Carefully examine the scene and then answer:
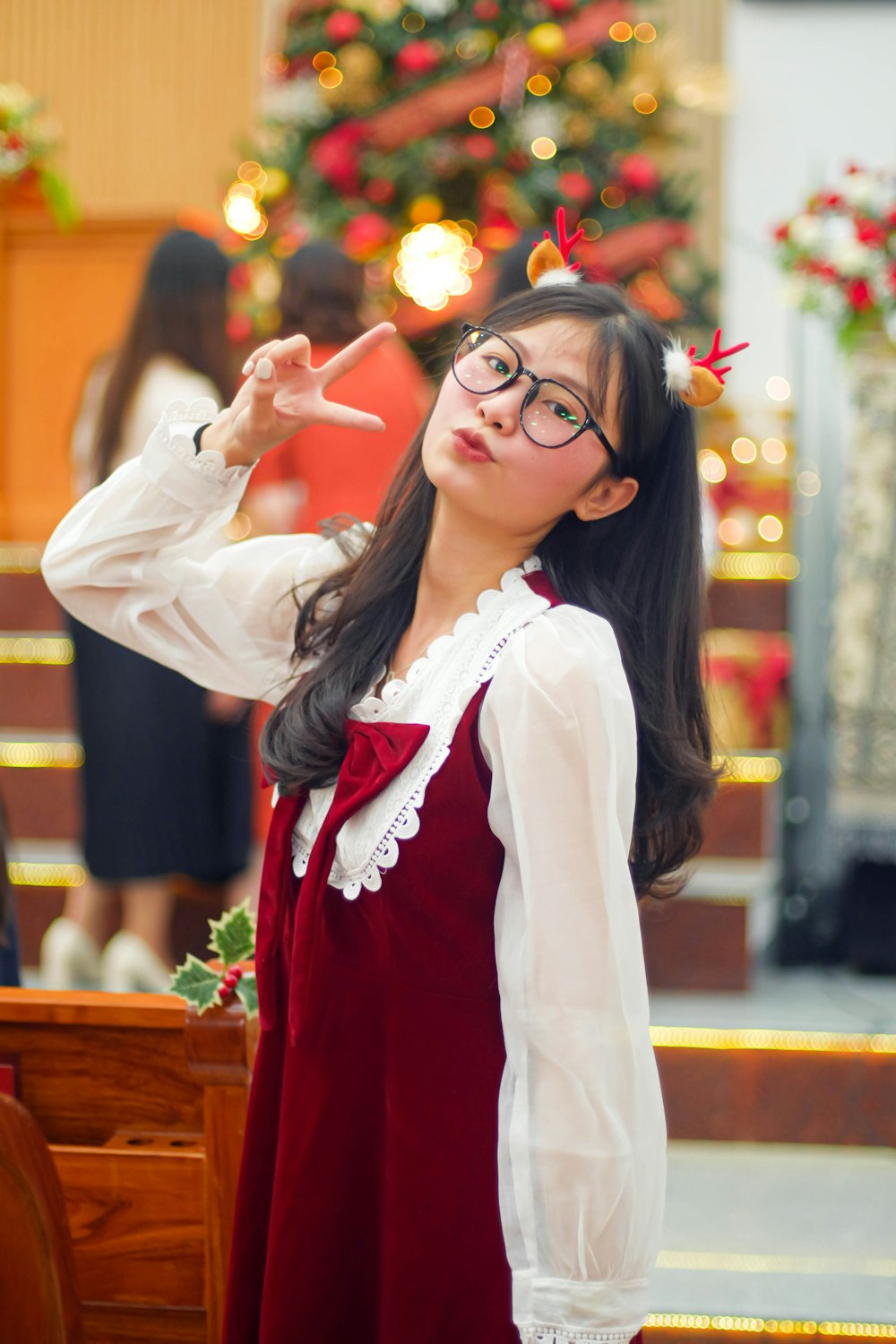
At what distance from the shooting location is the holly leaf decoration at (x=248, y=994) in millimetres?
1234

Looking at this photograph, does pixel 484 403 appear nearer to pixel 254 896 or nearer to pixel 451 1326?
pixel 451 1326

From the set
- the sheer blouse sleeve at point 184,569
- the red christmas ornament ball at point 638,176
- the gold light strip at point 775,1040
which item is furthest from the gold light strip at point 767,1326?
the red christmas ornament ball at point 638,176

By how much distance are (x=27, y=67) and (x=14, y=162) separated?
98.4 inches

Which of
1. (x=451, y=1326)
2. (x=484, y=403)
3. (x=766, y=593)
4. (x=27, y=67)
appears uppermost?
(x=27, y=67)

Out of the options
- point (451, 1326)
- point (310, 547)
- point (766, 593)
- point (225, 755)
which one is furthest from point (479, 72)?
point (451, 1326)

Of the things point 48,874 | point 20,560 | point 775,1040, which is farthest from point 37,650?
point 775,1040

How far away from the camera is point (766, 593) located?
3477 mm

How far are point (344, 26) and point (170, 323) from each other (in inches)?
95.2

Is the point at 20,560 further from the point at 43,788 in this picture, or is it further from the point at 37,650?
the point at 43,788

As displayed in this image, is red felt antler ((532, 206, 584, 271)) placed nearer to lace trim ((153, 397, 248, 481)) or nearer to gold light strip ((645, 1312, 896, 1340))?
lace trim ((153, 397, 248, 481))

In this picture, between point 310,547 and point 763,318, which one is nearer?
point 310,547

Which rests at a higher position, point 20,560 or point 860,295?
point 860,295

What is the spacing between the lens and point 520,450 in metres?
0.98

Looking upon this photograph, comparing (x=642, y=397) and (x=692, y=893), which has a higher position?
(x=642, y=397)
